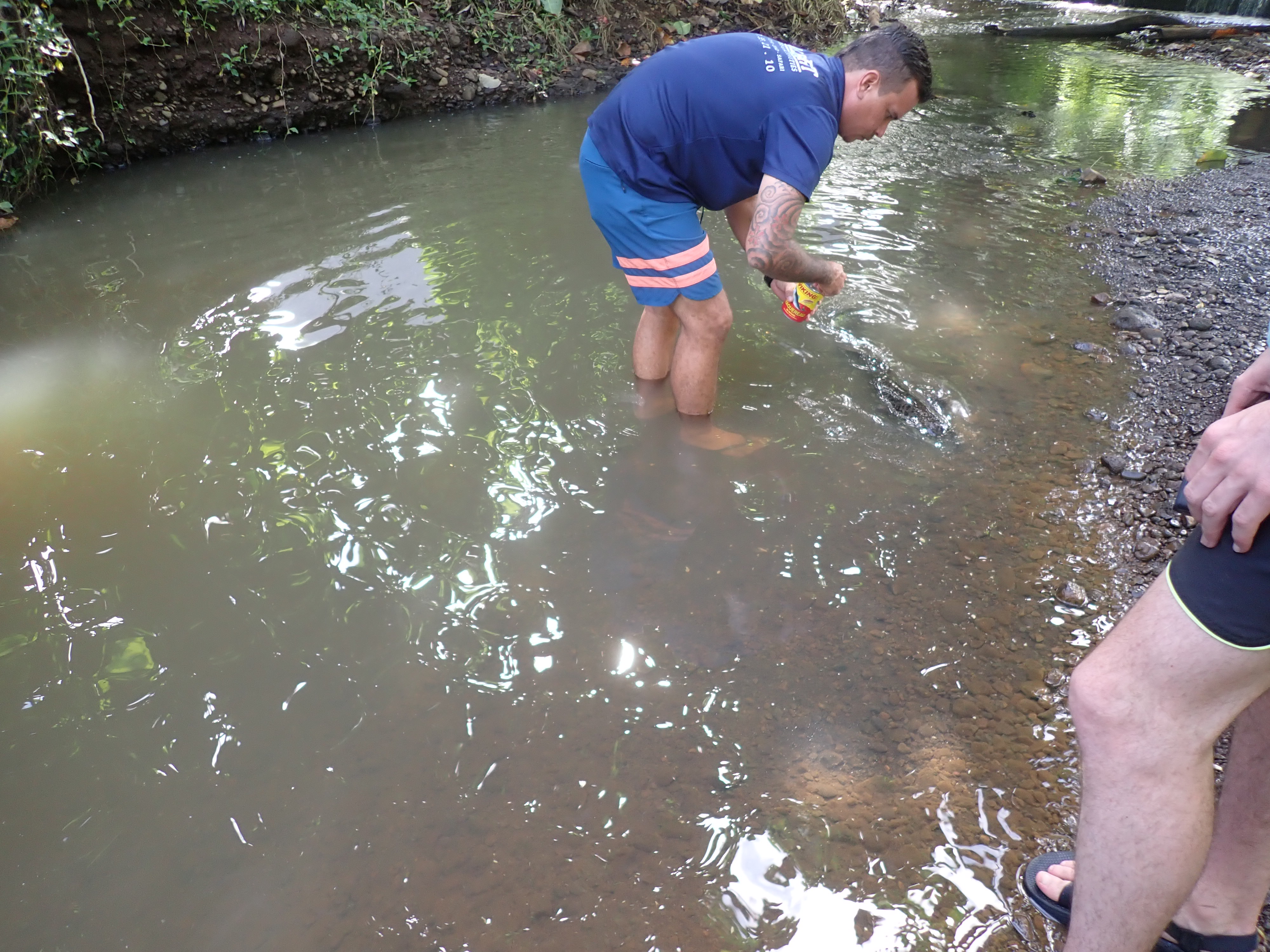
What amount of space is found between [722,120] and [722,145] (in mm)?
79

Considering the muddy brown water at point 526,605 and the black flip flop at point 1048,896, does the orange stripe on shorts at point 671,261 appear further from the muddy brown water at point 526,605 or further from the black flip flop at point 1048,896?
the black flip flop at point 1048,896

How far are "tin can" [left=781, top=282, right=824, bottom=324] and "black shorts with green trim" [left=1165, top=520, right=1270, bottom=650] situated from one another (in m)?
2.17

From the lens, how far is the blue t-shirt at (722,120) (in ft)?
8.18

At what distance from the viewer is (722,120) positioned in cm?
259

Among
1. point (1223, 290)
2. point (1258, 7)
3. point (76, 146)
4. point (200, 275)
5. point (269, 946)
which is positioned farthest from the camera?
point (1258, 7)

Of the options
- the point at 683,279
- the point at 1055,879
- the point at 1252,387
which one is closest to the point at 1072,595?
the point at 1055,879

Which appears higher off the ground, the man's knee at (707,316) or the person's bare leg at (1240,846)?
the man's knee at (707,316)

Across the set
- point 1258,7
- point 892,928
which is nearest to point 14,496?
point 892,928

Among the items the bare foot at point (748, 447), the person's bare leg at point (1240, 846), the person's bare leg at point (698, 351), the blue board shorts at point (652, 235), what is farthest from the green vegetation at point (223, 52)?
the person's bare leg at point (1240, 846)

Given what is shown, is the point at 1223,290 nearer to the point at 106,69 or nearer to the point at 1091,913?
the point at 1091,913

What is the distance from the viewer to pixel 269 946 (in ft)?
5.33

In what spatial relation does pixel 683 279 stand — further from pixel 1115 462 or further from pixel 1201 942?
pixel 1201 942

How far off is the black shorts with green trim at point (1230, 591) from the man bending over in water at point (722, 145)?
1.70 metres

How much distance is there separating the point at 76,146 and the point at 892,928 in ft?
24.8
